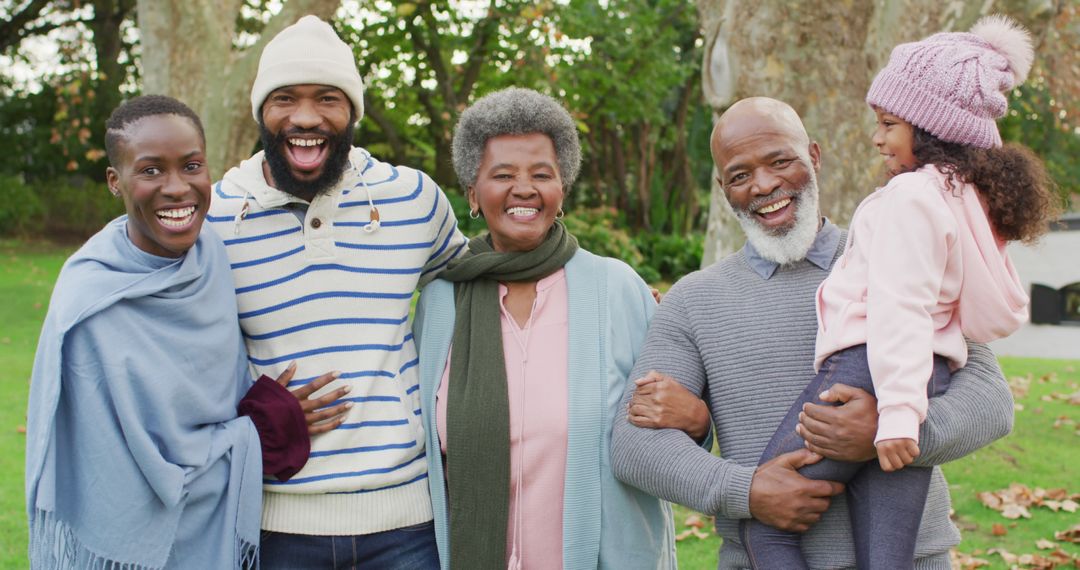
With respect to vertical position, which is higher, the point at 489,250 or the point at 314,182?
the point at 314,182

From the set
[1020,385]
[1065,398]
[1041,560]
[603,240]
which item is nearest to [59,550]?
[1041,560]

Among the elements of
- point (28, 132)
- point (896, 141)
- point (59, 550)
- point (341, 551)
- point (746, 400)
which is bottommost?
point (341, 551)

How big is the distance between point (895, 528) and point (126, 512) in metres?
1.90

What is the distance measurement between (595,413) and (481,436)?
34 centimetres

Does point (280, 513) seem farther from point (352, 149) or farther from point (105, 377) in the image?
point (352, 149)

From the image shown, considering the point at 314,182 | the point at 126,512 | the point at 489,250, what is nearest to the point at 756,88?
the point at 489,250

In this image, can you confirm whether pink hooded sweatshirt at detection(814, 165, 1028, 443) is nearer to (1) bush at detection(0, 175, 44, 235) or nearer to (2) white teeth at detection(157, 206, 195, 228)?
(2) white teeth at detection(157, 206, 195, 228)

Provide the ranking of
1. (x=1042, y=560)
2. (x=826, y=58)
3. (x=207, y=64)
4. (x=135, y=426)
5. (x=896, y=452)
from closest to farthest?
(x=896, y=452)
(x=135, y=426)
(x=826, y=58)
(x=1042, y=560)
(x=207, y=64)

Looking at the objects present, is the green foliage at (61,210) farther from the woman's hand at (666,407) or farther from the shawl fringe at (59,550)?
the woman's hand at (666,407)

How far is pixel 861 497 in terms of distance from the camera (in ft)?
7.93

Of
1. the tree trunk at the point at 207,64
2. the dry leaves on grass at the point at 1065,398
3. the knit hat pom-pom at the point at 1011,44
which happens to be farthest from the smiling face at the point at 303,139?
the dry leaves on grass at the point at 1065,398

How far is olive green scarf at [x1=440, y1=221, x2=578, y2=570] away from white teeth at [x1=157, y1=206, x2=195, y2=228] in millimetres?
870

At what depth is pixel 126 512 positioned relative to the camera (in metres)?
2.38

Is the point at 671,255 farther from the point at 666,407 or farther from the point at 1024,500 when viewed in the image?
the point at 666,407
